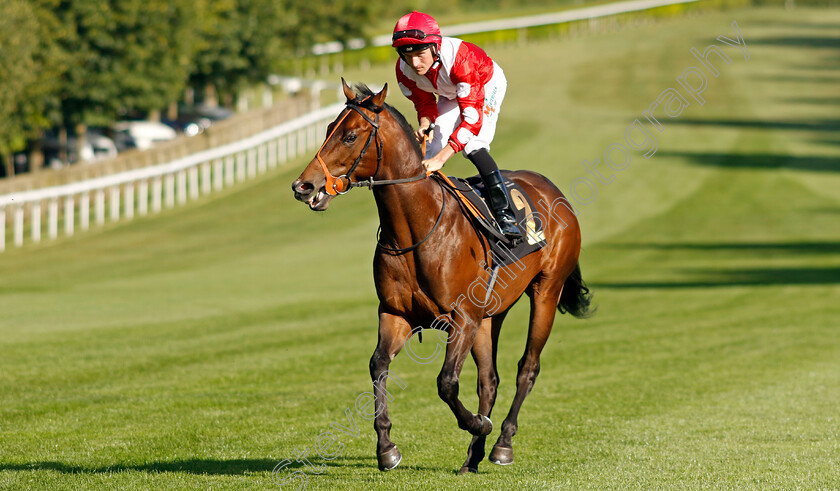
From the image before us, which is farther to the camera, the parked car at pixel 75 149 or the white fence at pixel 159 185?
the parked car at pixel 75 149

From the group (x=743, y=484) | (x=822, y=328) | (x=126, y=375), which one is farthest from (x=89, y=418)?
(x=822, y=328)

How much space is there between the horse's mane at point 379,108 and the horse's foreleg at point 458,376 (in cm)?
120

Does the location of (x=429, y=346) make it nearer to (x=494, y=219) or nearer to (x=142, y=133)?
(x=494, y=219)

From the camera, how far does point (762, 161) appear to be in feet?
110

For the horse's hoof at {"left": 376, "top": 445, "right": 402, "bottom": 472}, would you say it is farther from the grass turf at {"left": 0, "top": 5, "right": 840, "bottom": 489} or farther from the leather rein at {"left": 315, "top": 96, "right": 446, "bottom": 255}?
the leather rein at {"left": 315, "top": 96, "right": 446, "bottom": 255}

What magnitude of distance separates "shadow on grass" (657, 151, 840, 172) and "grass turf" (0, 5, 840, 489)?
0.13 metres

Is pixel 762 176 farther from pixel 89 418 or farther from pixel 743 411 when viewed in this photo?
pixel 89 418

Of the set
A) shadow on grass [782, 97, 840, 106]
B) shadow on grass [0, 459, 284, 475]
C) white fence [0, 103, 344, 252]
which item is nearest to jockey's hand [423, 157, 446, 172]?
shadow on grass [0, 459, 284, 475]

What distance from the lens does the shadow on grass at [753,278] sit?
19.4m

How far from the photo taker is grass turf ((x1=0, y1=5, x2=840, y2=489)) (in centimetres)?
725

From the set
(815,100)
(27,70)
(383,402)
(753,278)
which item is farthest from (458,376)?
(815,100)

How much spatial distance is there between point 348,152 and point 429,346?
7804mm

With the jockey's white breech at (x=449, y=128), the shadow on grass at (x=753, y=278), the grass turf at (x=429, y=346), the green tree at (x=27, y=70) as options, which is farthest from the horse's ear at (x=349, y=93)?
the green tree at (x=27, y=70)

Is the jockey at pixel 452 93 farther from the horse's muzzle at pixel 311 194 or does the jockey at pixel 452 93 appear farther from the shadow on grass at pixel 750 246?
the shadow on grass at pixel 750 246
